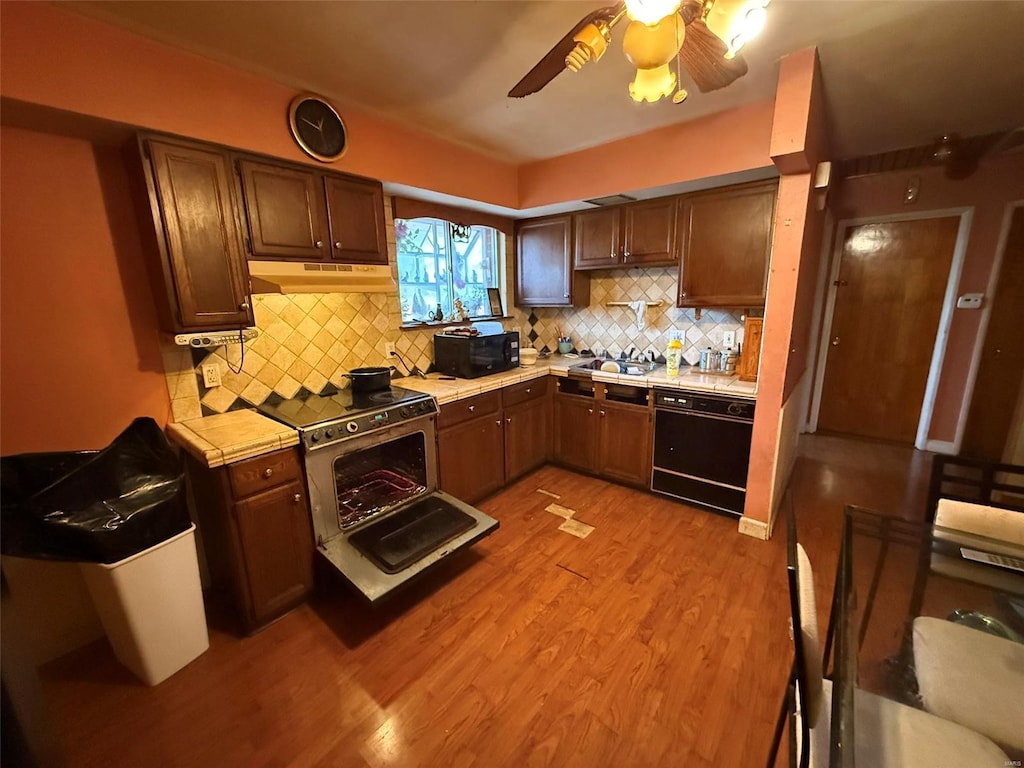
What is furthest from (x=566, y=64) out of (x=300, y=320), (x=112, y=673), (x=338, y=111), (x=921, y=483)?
(x=921, y=483)

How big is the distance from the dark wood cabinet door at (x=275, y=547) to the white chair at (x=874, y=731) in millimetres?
1920

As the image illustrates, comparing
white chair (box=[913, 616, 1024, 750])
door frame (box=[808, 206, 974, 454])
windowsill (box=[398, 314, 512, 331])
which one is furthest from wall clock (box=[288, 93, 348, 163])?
door frame (box=[808, 206, 974, 454])

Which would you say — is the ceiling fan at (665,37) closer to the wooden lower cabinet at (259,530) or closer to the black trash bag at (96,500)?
the wooden lower cabinet at (259,530)

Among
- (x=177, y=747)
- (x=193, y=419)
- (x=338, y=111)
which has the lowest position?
(x=177, y=747)

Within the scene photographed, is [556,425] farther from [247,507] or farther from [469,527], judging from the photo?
[247,507]

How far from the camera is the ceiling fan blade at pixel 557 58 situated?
1.11 meters

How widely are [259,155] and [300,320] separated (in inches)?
32.8

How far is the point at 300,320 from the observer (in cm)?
234

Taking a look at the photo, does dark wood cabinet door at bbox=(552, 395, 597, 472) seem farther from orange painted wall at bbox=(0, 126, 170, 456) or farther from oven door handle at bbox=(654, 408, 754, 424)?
orange painted wall at bbox=(0, 126, 170, 456)

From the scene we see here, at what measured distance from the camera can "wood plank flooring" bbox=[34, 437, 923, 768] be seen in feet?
4.55

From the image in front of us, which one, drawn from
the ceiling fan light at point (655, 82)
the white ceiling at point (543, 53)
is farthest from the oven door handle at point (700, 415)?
the ceiling fan light at point (655, 82)

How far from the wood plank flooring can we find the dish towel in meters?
1.75

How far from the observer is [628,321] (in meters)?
3.46

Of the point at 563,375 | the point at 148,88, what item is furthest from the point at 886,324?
the point at 148,88
